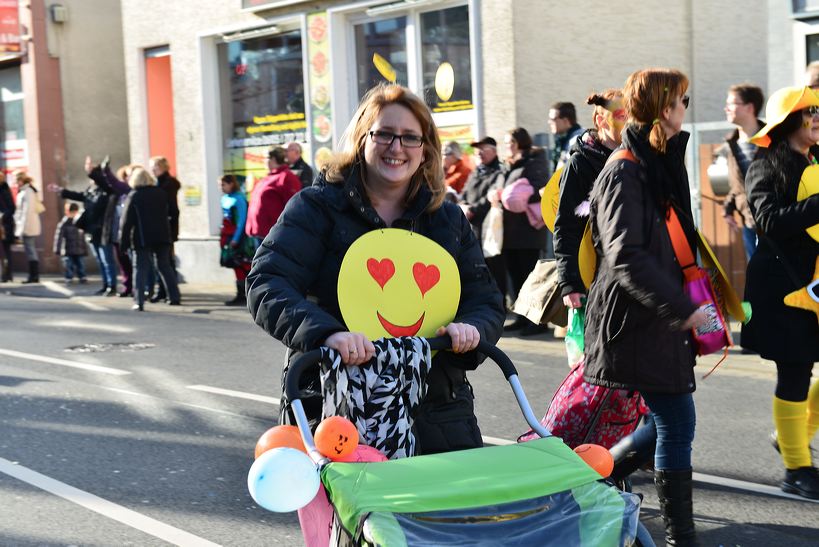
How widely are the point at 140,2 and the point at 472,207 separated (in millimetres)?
9851

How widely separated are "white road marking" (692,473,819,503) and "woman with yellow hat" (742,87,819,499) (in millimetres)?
38

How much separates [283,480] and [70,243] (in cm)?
1672

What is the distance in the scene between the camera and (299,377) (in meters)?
3.15

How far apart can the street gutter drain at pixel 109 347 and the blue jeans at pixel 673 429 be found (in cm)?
726

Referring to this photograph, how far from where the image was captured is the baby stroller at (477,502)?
101 inches

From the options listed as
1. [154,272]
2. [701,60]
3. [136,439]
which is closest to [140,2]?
[154,272]

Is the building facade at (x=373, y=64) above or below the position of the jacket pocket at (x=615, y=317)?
above

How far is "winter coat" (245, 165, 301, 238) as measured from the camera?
13.3 meters

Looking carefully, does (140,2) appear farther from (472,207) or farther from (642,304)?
(642,304)

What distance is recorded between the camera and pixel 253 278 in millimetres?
3371

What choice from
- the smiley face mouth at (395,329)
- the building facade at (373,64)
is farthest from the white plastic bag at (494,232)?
the smiley face mouth at (395,329)

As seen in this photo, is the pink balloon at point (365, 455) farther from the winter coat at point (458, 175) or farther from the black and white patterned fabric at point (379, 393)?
the winter coat at point (458, 175)

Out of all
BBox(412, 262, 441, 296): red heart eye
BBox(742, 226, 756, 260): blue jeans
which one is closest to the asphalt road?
BBox(742, 226, 756, 260): blue jeans

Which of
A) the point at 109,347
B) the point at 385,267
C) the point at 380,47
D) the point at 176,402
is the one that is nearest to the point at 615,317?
the point at 385,267
